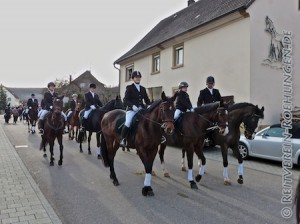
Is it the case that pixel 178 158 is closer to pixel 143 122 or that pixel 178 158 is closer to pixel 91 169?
pixel 91 169

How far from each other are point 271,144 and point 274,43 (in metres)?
6.98

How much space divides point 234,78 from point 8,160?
34.9 feet

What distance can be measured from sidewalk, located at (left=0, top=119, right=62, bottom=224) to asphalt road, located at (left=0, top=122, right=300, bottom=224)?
259 mm

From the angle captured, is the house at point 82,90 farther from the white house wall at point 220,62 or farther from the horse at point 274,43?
the horse at point 274,43

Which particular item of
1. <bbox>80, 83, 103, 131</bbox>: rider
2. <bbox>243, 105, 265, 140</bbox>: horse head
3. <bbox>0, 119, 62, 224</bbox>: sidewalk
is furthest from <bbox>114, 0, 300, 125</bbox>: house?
<bbox>0, 119, 62, 224</bbox>: sidewalk

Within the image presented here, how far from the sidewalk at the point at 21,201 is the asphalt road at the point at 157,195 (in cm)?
26

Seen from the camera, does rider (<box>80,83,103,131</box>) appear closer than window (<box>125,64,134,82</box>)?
Yes

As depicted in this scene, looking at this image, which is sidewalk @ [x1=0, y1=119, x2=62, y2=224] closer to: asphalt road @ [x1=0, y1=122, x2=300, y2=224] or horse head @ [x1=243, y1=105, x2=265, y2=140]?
asphalt road @ [x1=0, y1=122, x2=300, y2=224]

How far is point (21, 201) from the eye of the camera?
19.0ft

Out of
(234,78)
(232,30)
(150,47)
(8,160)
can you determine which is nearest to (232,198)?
(8,160)

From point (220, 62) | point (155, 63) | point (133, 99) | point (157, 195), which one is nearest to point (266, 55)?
point (220, 62)

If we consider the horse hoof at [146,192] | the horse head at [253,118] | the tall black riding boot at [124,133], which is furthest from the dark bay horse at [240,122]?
the tall black riding boot at [124,133]

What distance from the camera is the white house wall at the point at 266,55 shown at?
1449 cm

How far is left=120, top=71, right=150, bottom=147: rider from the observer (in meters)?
7.16
